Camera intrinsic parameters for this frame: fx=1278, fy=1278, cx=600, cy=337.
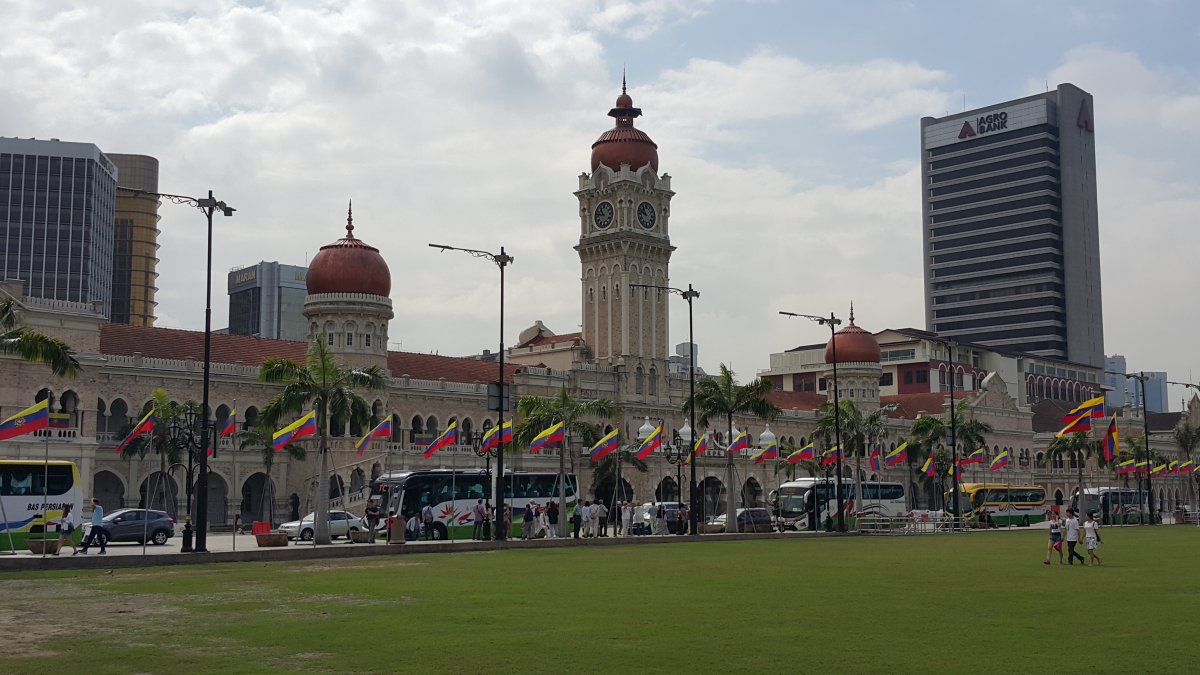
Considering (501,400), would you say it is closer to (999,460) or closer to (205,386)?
(205,386)

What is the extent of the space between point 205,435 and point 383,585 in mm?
13996

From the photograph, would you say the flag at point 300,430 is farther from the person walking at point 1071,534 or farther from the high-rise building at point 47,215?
the high-rise building at point 47,215

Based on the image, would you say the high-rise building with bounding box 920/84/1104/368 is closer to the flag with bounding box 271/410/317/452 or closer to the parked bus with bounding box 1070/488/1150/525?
the parked bus with bounding box 1070/488/1150/525

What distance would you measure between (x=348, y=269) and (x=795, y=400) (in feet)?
171

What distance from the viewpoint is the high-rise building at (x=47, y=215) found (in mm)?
144125

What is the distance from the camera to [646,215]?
9400cm

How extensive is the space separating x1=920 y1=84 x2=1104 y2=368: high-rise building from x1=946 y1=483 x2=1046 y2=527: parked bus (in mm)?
113423

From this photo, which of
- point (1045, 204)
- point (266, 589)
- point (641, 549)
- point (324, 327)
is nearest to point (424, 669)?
point (266, 589)

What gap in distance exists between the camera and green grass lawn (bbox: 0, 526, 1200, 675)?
50.0 feet

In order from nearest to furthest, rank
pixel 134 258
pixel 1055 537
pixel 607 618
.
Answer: pixel 607 618 → pixel 1055 537 → pixel 134 258

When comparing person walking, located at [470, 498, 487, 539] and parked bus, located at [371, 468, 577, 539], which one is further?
parked bus, located at [371, 468, 577, 539]

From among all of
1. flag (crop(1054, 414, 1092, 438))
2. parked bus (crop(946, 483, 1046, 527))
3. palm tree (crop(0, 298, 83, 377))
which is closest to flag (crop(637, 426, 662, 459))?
parked bus (crop(946, 483, 1046, 527))

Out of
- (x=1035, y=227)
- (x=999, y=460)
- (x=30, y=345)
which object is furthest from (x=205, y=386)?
(x=1035, y=227)

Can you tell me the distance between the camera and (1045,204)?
187500 mm
